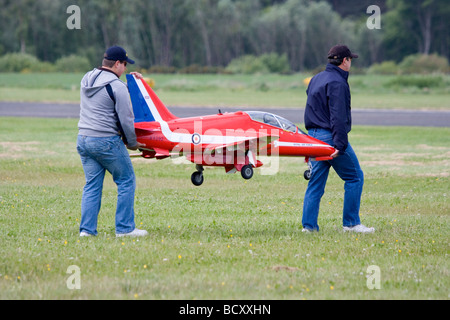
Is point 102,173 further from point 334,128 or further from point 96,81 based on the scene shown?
point 334,128

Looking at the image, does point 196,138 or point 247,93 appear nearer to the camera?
point 196,138

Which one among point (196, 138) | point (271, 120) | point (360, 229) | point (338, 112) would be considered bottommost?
point (360, 229)

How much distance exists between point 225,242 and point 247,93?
4510cm

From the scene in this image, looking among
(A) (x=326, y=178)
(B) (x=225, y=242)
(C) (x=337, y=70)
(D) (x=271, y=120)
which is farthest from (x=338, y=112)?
(D) (x=271, y=120)

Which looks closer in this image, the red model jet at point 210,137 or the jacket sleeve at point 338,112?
the jacket sleeve at point 338,112

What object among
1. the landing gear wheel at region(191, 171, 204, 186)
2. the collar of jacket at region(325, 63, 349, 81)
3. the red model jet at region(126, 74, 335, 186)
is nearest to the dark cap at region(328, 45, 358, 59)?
the collar of jacket at region(325, 63, 349, 81)

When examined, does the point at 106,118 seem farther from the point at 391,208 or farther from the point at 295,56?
the point at 295,56

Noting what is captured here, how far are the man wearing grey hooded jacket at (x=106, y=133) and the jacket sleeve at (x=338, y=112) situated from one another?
247cm

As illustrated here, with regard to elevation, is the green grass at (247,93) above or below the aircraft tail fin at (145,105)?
below

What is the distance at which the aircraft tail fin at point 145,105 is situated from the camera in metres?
11.4

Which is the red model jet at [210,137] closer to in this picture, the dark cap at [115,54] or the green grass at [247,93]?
the dark cap at [115,54]

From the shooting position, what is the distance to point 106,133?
7.99 meters

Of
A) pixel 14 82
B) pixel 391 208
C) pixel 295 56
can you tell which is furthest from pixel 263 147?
pixel 295 56

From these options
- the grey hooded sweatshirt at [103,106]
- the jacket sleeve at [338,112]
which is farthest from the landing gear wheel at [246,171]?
the grey hooded sweatshirt at [103,106]
